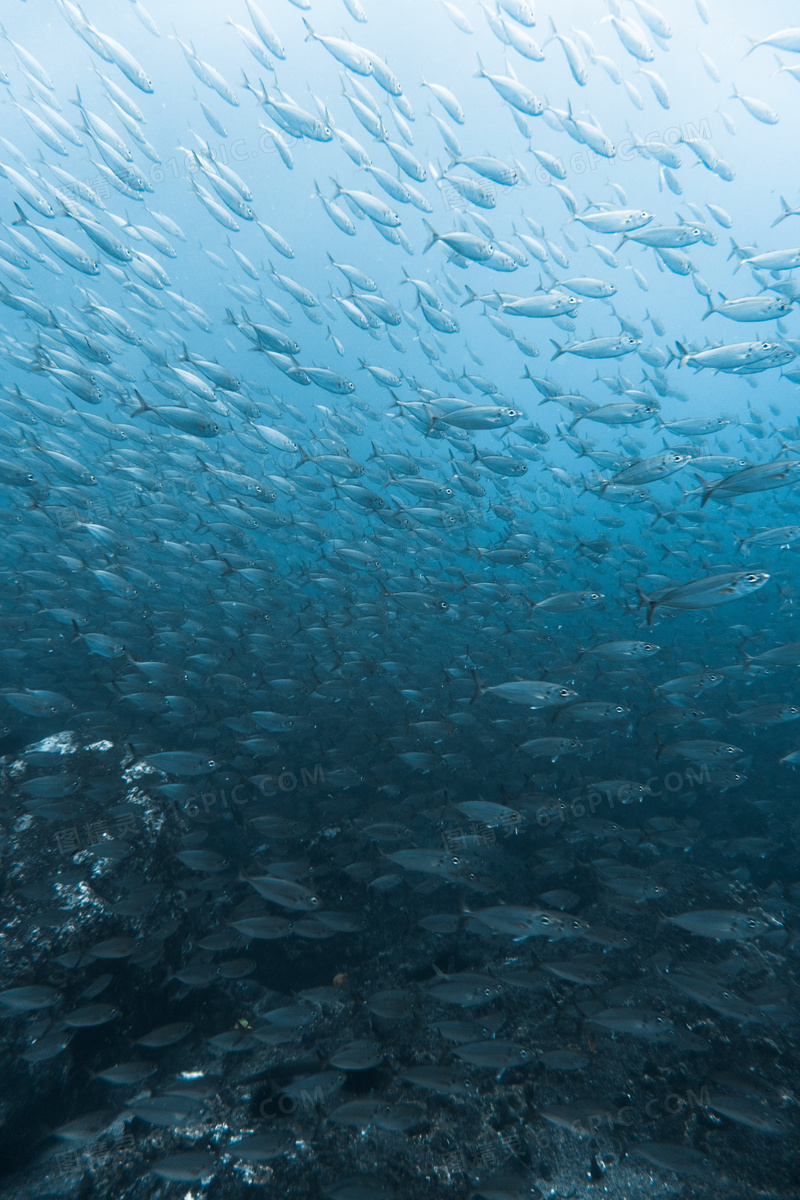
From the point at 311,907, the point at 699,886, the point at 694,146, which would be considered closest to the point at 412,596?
the point at 311,907

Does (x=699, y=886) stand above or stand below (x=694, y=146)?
below

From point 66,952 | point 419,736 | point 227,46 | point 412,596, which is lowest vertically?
point 66,952

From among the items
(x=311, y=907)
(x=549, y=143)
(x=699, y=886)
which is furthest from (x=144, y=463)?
(x=549, y=143)

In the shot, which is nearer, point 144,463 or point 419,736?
point 419,736

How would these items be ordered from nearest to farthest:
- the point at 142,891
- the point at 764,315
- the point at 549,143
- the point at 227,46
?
1. the point at 142,891
2. the point at 764,315
3. the point at 227,46
4. the point at 549,143

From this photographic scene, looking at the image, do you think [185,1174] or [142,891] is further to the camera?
[142,891]

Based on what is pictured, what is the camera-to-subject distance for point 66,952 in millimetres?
3604

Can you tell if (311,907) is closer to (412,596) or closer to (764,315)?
(412,596)

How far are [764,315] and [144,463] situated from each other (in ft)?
36.8

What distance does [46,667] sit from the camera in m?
8.30

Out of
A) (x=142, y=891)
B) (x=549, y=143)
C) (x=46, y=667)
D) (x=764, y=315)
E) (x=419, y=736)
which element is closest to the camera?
(x=142, y=891)

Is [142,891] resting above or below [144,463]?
below

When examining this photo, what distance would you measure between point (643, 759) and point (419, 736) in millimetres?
3883

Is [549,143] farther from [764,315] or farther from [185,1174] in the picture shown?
[185,1174]
